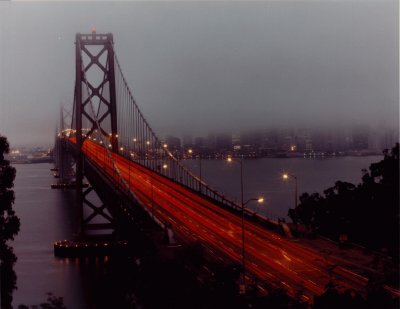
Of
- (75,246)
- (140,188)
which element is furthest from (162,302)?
(75,246)

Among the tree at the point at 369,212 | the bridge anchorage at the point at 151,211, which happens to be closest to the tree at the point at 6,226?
the bridge anchorage at the point at 151,211

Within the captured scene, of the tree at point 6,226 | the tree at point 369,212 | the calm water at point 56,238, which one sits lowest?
the calm water at point 56,238

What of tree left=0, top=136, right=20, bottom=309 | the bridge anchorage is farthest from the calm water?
tree left=0, top=136, right=20, bottom=309

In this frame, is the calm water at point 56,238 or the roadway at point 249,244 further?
the calm water at point 56,238

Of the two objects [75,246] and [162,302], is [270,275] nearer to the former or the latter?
[162,302]

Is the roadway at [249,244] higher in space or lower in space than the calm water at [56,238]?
higher

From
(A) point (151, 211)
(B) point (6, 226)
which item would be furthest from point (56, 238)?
(B) point (6, 226)

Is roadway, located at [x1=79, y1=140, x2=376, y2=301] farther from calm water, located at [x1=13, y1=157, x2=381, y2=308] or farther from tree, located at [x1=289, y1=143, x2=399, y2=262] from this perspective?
calm water, located at [x1=13, y1=157, x2=381, y2=308]

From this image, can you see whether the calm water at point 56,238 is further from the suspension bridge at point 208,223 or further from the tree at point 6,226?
the tree at point 6,226

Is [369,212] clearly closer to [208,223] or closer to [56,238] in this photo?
[208,223]
